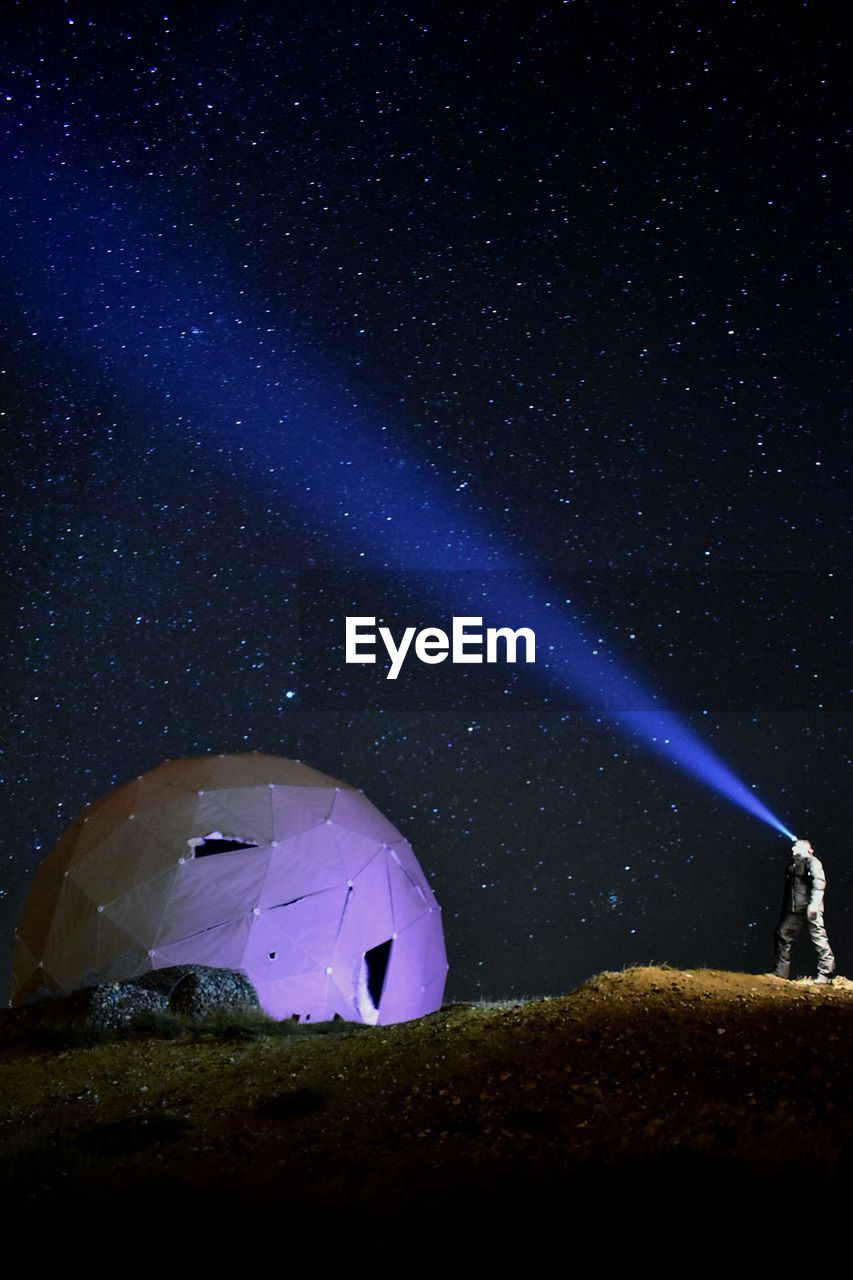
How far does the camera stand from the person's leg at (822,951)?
1222cm

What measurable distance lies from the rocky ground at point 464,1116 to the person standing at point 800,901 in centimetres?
359

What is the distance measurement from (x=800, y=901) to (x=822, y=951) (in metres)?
0.63

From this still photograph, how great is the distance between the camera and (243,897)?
12.9m

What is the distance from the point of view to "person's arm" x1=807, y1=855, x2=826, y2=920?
12.4 metres

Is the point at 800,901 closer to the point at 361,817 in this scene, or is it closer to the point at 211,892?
the point at 361,817

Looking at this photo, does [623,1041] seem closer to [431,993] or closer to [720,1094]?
[720,1094]

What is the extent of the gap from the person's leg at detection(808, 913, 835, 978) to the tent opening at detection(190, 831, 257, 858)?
717 cm

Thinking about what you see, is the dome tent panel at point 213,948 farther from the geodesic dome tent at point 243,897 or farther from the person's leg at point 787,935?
the person's leg at point 787,935

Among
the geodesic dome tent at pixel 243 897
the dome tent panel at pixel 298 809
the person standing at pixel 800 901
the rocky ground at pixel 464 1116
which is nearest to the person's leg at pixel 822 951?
the person standing at pixel 800 901

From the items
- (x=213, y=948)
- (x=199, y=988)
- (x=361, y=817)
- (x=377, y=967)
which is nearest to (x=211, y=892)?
(x=213, y=948)

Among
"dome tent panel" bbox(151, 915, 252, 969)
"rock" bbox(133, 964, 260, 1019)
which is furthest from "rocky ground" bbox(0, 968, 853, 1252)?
"dome tent panel" bbox(151, 915, 252, 969)

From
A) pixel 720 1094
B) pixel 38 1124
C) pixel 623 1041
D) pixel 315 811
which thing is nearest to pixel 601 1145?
pixel 720 1094

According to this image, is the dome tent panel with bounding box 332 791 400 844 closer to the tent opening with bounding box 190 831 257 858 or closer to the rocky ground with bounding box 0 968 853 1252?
the tent opening with bounding box 190 831 257 858

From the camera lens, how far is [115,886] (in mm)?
13242
